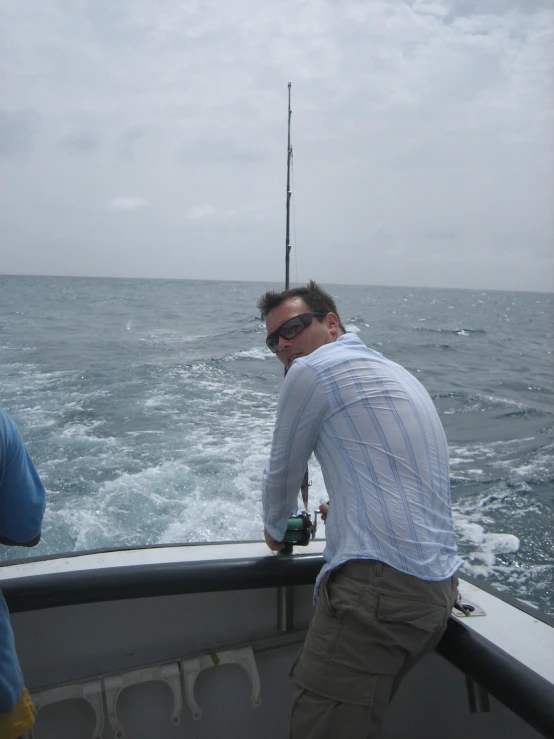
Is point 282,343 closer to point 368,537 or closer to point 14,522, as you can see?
point 368,537

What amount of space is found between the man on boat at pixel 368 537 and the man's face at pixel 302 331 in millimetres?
258

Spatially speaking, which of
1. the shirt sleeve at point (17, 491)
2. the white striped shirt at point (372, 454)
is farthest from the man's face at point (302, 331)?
the shirt sleeve at point (17, 491)

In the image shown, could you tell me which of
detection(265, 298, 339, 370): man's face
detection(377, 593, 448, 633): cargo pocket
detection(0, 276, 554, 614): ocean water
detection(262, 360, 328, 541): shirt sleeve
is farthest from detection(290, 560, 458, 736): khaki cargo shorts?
detection(0, 276, 554, 614): ocean water

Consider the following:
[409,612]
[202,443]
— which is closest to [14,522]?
[409,612]

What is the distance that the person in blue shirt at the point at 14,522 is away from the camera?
1.32m

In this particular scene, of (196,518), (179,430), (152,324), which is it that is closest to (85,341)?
(152,324)

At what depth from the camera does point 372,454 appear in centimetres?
130

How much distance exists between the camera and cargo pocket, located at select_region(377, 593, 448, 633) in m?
1.29

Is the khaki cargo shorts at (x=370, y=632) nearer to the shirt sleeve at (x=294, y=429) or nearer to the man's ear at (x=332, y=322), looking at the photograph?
the shirt sleeve at (x=294, y=429)

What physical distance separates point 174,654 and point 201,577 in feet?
1.14

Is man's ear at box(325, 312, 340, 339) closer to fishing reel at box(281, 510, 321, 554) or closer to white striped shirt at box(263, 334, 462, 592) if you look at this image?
white striped shirt at box(263, 334, 462, 592)

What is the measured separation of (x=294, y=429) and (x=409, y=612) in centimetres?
48

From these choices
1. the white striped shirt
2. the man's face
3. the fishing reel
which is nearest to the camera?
the white striped shirt

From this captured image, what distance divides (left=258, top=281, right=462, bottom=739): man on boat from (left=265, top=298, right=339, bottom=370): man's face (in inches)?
10.1
